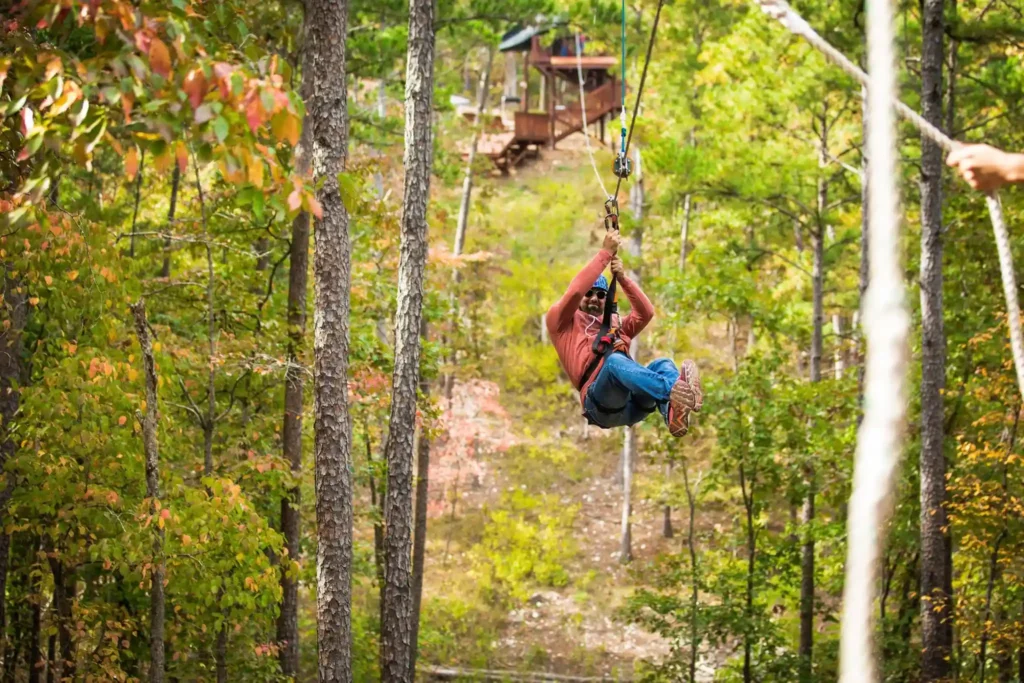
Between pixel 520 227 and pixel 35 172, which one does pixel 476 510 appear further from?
pixel 35 172

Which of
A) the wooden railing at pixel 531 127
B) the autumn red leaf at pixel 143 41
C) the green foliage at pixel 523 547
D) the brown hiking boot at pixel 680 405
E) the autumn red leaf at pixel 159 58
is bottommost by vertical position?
the green foliage at pixel 523 547

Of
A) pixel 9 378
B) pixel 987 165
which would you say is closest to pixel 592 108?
pixel 9 378

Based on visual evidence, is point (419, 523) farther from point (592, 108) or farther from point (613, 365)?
point (592, 108)

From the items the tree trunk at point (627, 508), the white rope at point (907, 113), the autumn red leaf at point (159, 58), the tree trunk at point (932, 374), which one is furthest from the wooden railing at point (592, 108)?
the white rope at point (907, 113)

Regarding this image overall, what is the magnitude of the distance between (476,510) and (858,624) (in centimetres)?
2109

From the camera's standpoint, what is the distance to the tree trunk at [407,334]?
344 inches

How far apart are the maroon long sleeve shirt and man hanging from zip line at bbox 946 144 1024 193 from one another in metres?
3.09

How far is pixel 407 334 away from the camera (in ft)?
28.9

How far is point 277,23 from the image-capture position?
11367 mm

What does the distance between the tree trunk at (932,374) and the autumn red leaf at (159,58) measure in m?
8.71

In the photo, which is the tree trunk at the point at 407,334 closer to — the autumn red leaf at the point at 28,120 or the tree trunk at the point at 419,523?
the autumn red leaf at the point at 28,120

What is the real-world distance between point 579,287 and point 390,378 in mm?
6113

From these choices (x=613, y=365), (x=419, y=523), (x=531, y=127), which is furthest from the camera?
(x=531, y=127)

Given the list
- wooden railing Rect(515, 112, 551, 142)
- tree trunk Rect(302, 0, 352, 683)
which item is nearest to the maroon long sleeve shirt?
tree trunk Rect(302, 0, 352, 683)
